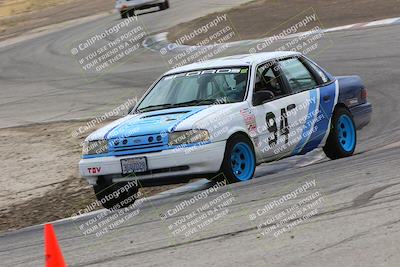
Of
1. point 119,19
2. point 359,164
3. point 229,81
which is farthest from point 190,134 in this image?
point 119,19

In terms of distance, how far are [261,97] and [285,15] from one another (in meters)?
18.6

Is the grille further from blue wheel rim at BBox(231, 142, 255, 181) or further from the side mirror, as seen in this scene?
the side mirror

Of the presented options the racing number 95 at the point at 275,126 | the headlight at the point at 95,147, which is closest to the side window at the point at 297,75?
the racing number 95 at the point at 275,126

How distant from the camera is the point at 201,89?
30.8 feet

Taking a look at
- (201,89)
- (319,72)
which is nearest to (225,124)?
(201,89)

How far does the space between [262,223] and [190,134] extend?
213 centimetres

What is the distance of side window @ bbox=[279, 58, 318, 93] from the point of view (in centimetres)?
988

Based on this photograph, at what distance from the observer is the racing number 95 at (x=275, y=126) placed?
30.4 ft

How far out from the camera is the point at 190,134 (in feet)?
27.7

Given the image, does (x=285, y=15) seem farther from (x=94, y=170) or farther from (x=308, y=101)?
(x=94, y=170)

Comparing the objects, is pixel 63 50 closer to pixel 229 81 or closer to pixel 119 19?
pixel 119 19

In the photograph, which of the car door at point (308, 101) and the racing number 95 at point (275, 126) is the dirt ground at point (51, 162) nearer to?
the racing number 95 at point (275, 126)

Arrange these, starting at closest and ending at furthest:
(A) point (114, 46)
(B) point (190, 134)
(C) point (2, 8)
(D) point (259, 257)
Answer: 1. (D) point (259, 257)
2. (B) point (190, 134)
3. (A) point (114, 46)
4. (C) point (2, 8)

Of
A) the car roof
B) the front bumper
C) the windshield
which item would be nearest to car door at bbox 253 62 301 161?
the car roof
